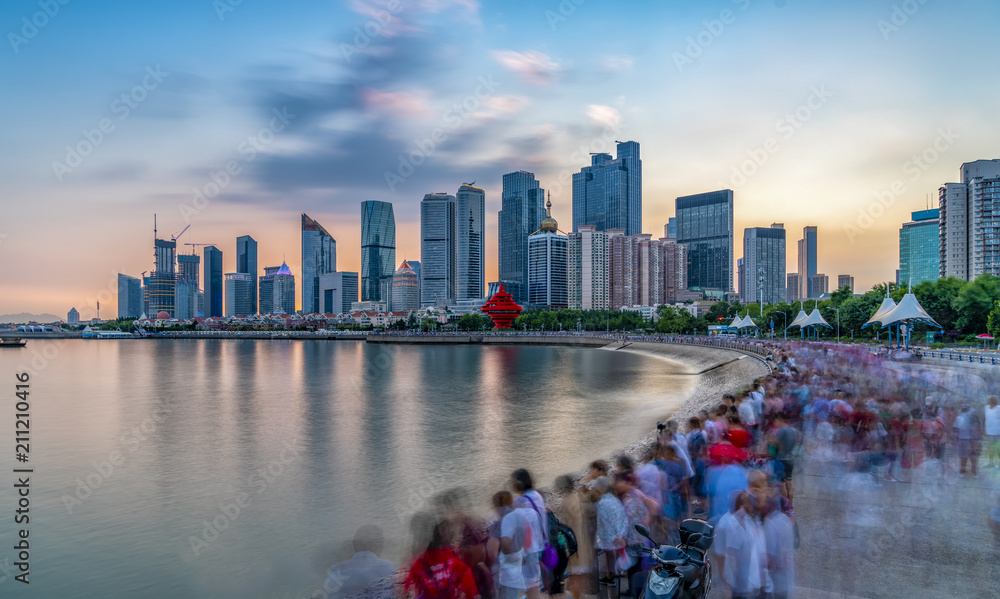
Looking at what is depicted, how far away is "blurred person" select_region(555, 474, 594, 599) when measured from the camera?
22.3 feet

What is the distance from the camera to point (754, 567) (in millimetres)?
5719

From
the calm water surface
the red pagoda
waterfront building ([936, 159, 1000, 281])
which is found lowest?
the calm water surface

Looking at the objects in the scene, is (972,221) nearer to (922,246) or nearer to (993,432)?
(922,246)

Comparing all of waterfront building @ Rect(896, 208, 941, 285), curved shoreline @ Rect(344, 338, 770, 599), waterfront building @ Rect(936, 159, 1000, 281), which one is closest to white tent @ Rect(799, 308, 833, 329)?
curved shoreline @ Rect(344, 338, 770, 599)

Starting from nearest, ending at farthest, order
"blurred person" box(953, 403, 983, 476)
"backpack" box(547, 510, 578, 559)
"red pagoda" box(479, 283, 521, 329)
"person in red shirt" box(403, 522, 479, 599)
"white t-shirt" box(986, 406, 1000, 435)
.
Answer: "person in red shirt" box(403, 522, 479, 599)
"backpack" box(547, 510, 578, 559)
"white t-shirt" box(986, 406, 1000, 435)
"blurred person" box(953, 403, 983, 476)
"red pagoda" box(479, 283, 521, 329)

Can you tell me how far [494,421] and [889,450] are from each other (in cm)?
2447

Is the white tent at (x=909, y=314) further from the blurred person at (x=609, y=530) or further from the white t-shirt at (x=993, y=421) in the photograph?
the blurred person at (x=609, y=530)

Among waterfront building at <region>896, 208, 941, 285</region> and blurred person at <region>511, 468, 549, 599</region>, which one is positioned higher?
waterfront building at <region>896, 208, 941, 285</region>

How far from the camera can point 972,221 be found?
405ft

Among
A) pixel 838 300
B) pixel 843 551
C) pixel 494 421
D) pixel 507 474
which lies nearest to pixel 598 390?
pixel 494 421

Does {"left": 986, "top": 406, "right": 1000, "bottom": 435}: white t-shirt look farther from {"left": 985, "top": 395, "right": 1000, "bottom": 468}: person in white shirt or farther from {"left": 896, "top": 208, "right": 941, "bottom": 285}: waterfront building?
{"left": 896, "top": 208, "right": 941, "bottom": 285}: waterfront building

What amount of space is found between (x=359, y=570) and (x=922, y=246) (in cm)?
23245

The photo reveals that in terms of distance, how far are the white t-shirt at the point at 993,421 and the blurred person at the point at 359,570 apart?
39.4ft

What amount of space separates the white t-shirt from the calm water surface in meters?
12.9
